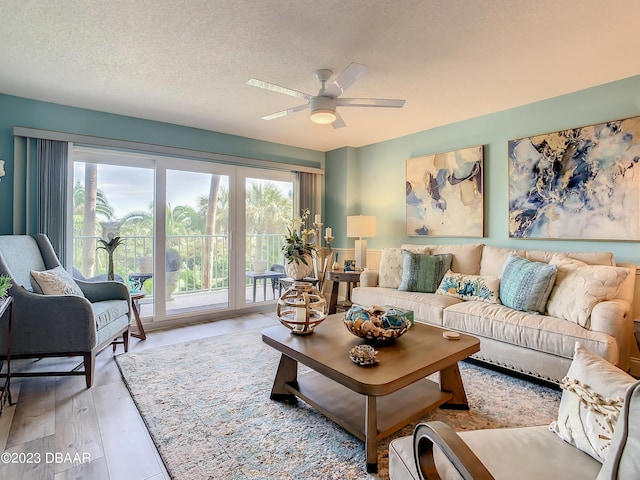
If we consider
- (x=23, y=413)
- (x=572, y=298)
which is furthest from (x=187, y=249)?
(x=572, y=298)

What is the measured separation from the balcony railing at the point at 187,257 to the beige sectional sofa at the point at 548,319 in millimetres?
2240

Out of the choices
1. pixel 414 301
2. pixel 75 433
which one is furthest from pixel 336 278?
pixel 75 433

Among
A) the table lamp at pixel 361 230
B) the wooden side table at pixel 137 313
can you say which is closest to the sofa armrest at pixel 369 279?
the table lamp at pixel 361 230

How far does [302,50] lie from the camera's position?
235 cm

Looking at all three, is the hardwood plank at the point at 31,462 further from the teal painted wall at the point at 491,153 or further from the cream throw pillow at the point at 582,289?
the teal painted wall at the point at 491,153

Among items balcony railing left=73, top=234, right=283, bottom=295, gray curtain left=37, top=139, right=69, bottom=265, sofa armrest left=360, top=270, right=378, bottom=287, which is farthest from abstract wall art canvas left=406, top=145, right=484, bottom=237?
gray curtain left=37, top=139, right=69, bottom=265

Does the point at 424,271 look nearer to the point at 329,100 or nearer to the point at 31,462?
the point at 329,100

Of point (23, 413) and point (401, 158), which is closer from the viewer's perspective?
point (23, 413)

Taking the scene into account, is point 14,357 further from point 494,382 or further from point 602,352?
point 602,352

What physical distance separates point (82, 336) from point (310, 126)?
3132 mm

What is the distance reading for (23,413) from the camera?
208 centimetres

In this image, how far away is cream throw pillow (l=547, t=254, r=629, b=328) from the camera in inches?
95.5

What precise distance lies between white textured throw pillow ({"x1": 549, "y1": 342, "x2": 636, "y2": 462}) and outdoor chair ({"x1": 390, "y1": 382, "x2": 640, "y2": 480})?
0.05 meters

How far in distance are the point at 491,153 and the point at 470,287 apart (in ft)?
5.14
